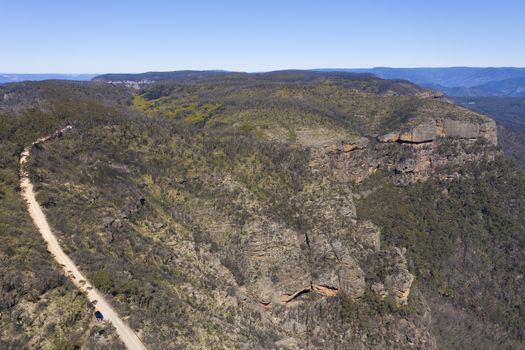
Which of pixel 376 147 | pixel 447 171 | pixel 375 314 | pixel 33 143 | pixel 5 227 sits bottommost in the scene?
pixel 375 314

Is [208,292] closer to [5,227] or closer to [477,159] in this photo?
[5,227]

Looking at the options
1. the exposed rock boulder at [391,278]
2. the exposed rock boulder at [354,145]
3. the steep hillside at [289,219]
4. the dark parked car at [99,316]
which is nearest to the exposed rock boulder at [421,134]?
the steep hillside at [289,219]

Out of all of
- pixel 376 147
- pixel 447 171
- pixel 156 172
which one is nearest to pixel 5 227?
pixel 156 172

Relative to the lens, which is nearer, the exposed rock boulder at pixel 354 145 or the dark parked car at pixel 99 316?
the dark parked car at pixel 99 316

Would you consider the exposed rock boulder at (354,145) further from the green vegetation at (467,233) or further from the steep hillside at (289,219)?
the green vegetation at (467,233)

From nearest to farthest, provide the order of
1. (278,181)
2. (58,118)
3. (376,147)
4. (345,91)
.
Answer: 1. (58,118)
2. (278,181)
3. (376,147)
4. (345,91)

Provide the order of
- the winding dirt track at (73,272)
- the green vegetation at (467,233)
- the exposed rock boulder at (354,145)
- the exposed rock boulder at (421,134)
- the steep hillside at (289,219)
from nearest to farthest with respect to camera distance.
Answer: the winding dirt track at (73,272) < the steep hillside at (289,219) < the green vegetation at (467,233) < the exposed rock boulder at (354,145) < the exposed rock boulder at (421,134)

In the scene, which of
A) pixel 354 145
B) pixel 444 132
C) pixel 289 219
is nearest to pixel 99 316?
pixel 289 219
